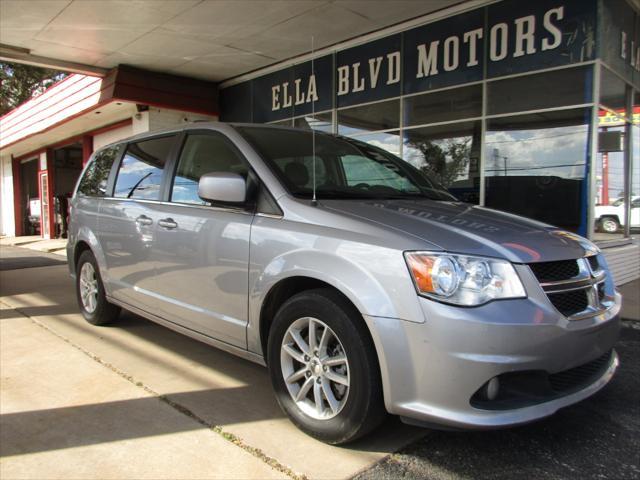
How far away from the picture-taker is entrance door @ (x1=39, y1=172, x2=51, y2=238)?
18500 mm

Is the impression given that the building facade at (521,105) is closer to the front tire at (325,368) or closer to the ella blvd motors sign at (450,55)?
the ella blvd motors sign at (450,55)

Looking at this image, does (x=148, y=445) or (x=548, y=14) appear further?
(x=548, y=14)

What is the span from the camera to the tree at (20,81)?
95.9ft

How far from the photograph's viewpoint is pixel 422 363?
215 centimetres

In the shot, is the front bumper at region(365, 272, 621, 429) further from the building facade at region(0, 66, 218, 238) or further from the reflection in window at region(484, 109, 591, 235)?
the building facade at region(0, 66, 218, 238)

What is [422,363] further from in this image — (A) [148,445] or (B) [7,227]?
(B) [7,227]

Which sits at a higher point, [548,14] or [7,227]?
[548,14]

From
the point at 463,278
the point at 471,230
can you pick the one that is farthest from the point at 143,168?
the point at 463,278

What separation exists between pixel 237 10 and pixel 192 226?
5571mm

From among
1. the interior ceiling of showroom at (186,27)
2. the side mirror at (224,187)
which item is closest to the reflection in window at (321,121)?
the interior ceiling of showroom at (186,27)

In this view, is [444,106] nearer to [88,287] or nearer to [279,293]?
[88,287]

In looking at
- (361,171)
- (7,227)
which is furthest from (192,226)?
(7,227)

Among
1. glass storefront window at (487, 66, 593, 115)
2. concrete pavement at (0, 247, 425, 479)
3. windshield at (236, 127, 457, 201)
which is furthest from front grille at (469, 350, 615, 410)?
glass storefront window at (487, 66, 593, 115)

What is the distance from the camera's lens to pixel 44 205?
1861cm
